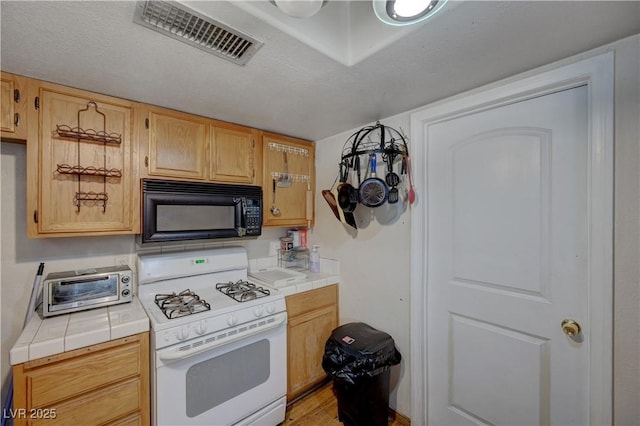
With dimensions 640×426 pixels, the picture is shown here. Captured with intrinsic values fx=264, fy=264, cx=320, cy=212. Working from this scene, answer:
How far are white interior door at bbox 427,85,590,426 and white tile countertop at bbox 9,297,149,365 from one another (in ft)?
5.57

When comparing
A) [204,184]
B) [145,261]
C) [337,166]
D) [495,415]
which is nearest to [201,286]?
[145,261]

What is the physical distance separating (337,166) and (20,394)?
2.11 m

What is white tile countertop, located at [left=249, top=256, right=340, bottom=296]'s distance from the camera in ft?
6.31

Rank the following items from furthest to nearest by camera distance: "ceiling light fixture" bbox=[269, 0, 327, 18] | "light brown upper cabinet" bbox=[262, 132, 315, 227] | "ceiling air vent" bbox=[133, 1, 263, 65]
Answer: "light brown upper cabinet" bbox=[262, 132, 315, 227] → "ceiling air vent" bbox=[133, 1, 263, 65] → "ceiling light fixture" bbox=[269, 0, 327, 18]

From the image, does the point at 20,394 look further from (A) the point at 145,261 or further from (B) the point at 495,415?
(B) the point at 495,415

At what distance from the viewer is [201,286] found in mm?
1892

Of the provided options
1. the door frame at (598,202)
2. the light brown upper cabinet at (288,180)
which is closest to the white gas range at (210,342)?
the light brown upper cabinet at (288,180)

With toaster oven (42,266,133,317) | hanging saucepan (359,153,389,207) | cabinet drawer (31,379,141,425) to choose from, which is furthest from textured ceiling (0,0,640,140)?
cabinet drawer (31,379,141,425)

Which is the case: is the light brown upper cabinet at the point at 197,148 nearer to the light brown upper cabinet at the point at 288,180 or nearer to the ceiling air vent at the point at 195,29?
the light brown upper cabinet at the point at 288,180

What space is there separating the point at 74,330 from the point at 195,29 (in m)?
1.40

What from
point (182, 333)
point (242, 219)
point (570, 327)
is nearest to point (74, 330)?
point (182, 333)

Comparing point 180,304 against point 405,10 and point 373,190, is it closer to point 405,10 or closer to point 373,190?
point 373,190

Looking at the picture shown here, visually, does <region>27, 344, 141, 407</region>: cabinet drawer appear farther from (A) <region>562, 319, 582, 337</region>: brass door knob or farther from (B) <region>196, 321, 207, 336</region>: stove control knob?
(A) <region>562, 319, 582, 337</region>: brass door knob

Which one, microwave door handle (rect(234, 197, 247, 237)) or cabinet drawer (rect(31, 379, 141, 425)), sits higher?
microwave door handle (rect(234, 197, 247, 237))
